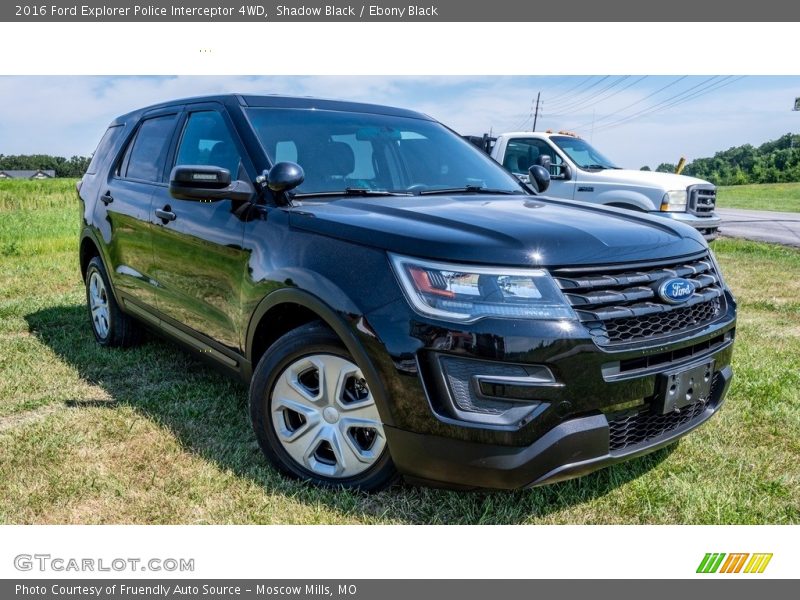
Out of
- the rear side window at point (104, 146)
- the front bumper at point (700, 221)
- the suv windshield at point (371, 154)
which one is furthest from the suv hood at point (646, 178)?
the rear side window at point (104, 146)

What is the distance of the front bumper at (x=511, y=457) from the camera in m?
2.26

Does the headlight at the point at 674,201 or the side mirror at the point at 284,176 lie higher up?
the side mirror at the point at 284,176

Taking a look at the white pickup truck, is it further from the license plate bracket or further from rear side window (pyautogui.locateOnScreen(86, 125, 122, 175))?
the license plate bracket

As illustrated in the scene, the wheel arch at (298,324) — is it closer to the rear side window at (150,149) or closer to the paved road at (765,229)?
the rear side window at (150,149)

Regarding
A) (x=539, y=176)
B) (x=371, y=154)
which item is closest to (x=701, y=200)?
(x=539, y=176)

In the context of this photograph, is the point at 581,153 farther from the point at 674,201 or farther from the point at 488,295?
the point at 488,295

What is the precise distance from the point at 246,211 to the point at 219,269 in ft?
1.23

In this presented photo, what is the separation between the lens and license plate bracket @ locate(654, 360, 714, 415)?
96.0 inches

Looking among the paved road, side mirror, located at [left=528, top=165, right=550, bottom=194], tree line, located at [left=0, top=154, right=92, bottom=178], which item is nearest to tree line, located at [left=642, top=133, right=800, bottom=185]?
the paved road

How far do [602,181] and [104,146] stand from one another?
6625mm

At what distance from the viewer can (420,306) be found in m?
2.29

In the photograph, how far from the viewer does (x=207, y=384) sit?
14.0 ft

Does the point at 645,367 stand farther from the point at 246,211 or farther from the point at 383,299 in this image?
the point at 246,211

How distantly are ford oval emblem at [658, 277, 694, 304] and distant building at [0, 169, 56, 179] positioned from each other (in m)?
29.9
